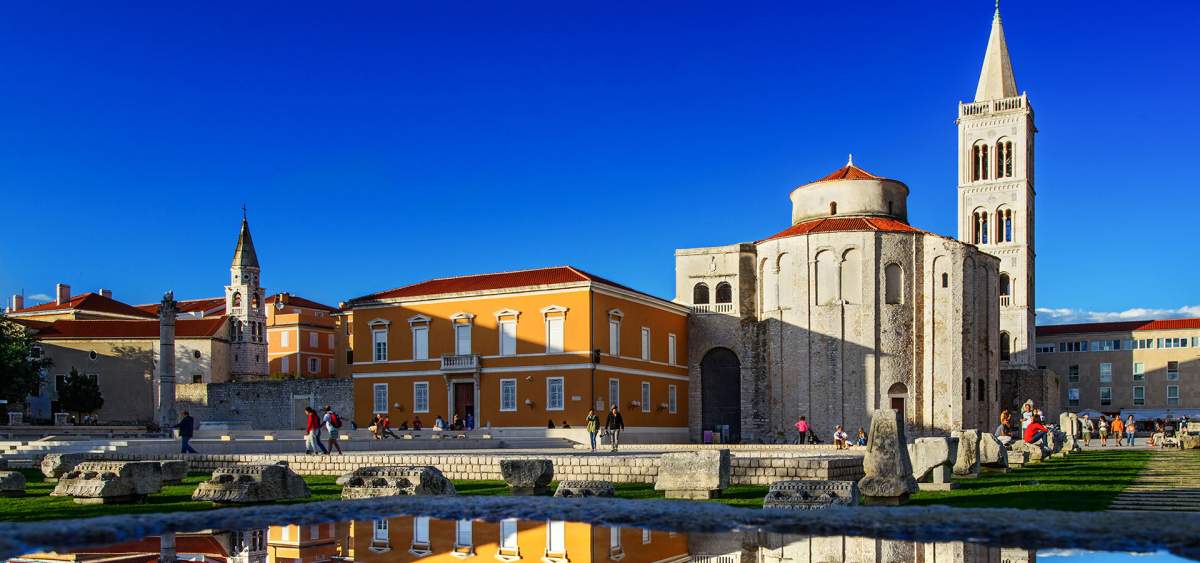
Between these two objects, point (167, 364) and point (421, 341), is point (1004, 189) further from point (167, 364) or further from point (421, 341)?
point (167, 364)

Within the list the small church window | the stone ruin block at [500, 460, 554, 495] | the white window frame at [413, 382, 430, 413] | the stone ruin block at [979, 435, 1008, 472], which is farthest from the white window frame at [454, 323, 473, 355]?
the stone ruin block at [500, 460, 554, 495]

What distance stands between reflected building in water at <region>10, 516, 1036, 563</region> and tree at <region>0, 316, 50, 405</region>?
4606cm

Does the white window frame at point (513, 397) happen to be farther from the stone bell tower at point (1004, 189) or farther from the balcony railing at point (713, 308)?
the stone bell tower at point (1004, 189)

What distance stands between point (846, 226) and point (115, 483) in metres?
37.5

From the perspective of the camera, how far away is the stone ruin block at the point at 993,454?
19656 mm

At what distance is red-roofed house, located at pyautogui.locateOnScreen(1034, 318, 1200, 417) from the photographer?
7281cm

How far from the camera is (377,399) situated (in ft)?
142

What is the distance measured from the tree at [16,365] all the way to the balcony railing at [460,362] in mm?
21836

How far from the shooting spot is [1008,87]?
6519 cm

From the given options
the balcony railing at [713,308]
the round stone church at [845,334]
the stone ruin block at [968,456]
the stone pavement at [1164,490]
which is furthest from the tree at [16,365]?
the stone pavement at [1164,490]

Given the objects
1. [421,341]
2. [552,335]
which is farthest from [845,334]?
[421,341]

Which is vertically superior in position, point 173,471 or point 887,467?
point 887,467

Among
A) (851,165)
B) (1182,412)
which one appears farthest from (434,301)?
(1182,412)

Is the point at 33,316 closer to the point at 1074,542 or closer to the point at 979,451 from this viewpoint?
the point at 979,451
